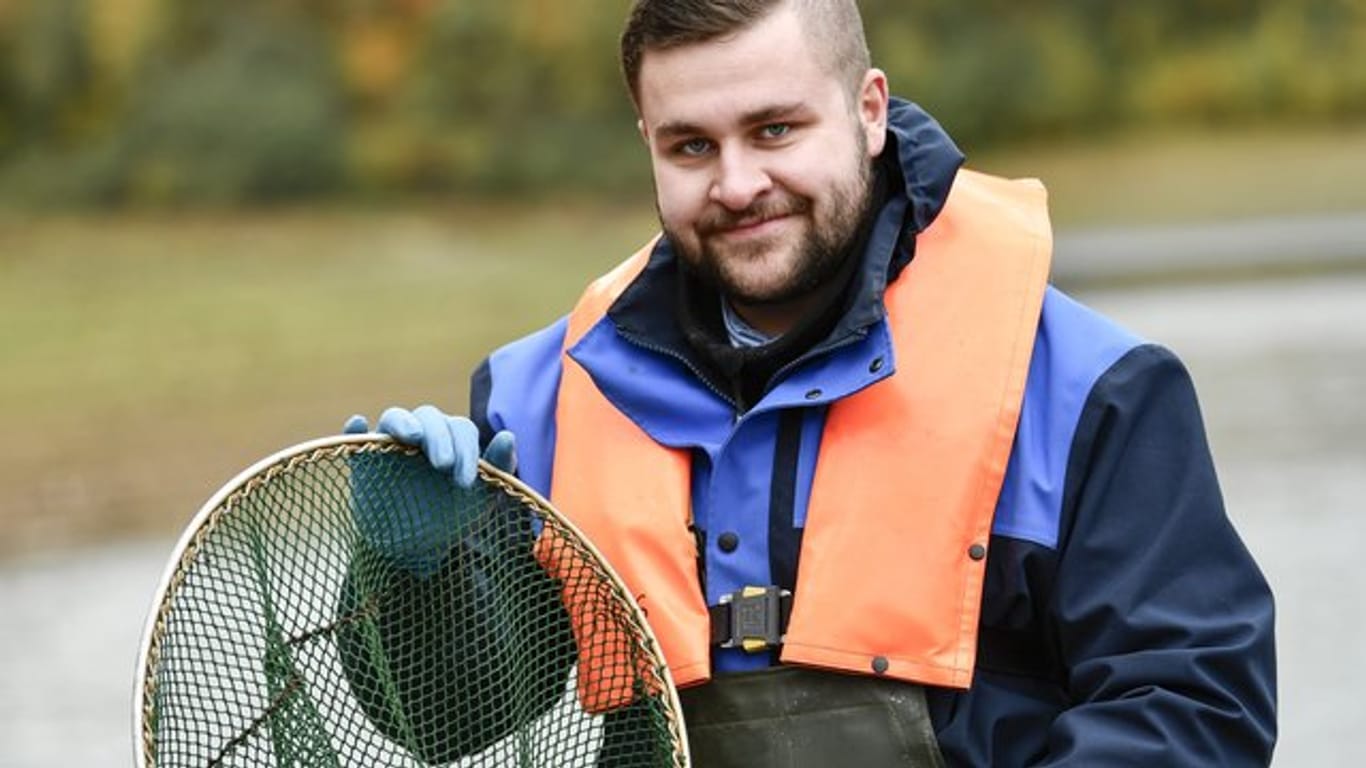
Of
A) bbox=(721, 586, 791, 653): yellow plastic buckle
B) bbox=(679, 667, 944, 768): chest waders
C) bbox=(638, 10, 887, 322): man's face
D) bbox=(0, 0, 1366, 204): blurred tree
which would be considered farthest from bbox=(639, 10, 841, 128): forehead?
bbox=(0, 0, 1366, 204): blurred tree

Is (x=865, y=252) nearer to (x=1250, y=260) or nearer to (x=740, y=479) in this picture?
(x=740, y=479)

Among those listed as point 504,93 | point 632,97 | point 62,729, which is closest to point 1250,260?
point 504,93

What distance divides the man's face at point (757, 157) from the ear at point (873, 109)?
3cm

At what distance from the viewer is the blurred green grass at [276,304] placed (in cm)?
1282

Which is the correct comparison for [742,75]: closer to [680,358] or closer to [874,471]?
[680,358]

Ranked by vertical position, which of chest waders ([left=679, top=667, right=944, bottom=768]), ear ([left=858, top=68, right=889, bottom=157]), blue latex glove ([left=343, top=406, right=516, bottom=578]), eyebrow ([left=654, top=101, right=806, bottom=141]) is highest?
eyebrow ([left=654, top=101, right=806, bottom=141])

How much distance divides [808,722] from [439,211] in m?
17.9

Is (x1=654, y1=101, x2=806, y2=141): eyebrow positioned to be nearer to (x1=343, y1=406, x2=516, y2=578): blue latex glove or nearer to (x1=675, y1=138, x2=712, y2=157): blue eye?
(x1=675, y1=138, x2=712, y2=157): blue eye

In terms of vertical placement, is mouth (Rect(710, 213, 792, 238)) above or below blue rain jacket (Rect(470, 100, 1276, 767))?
above

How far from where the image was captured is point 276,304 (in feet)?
57.5

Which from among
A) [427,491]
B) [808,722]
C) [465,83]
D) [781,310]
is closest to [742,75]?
[781,310]

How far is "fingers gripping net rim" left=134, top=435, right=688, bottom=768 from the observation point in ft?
11.3

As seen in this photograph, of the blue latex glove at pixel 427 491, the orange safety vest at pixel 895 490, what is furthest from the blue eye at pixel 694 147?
the blue latex glove at pixel 427 491

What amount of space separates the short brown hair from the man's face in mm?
14
